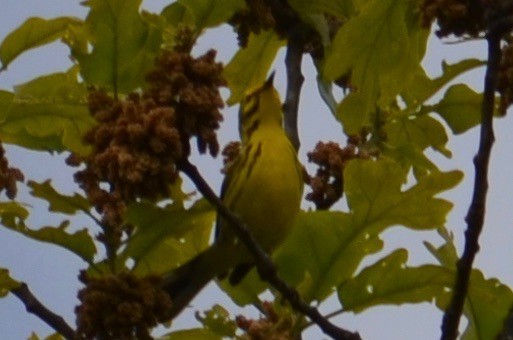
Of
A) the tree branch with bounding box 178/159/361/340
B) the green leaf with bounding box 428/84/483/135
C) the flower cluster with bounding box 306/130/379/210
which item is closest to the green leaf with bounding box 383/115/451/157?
the green leaf with bounding box 428/84/483/135

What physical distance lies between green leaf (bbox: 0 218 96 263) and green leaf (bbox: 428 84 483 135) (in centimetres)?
125

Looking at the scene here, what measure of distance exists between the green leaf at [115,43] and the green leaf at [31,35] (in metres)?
0.27

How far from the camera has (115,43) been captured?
3072mm

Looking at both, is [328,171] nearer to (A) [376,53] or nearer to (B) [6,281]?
(A) [376,53]

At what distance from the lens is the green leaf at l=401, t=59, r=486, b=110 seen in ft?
11.2

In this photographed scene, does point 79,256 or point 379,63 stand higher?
point 379,63

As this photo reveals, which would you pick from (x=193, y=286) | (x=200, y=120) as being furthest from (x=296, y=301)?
(x=193, y=286)

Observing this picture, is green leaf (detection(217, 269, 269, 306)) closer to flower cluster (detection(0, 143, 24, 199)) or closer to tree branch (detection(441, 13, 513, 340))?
flower cluster (detection(0, 143, 24, 199))

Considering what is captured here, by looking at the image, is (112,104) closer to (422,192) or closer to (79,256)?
(79,256)

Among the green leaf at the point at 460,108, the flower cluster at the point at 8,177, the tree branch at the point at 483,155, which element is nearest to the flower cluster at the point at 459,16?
the tree branch at the point at 483,155

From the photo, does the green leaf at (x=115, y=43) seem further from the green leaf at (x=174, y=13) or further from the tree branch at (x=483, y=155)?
the tree branch at (x=483, y=155)

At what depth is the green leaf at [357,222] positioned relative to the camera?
3.12 metres

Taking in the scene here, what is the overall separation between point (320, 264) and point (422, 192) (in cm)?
37

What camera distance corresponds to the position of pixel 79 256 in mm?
3135
